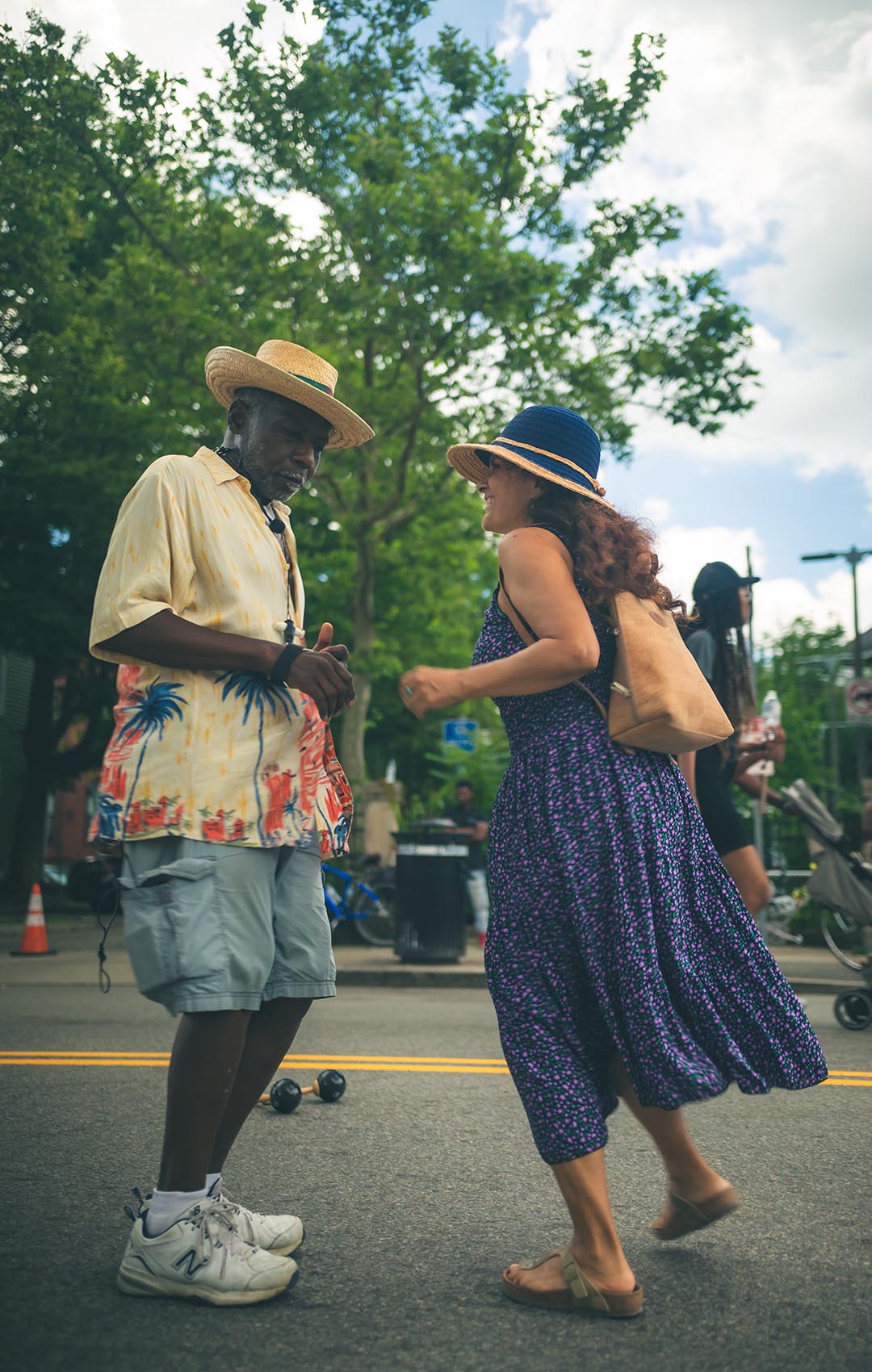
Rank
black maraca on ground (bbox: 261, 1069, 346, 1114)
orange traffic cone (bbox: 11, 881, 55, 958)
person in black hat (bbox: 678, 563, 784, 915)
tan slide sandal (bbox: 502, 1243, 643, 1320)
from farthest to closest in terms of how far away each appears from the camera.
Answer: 1. orange traffic cone (bbox: 11, 881, 55, 958)
2. person in black hat (bbox: 678, 563, 784, 915)
3. black maraca on ground (bbox: 261, 1069, 346, 1114)
4. tan slide sandal (bbox: 502, 1243, 643, 1320)

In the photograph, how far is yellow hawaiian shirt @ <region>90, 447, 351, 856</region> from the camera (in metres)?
2.86

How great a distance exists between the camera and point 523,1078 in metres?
2.84

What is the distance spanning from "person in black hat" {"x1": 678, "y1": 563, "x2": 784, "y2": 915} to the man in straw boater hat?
2.97m

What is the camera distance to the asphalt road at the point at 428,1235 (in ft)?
7.99

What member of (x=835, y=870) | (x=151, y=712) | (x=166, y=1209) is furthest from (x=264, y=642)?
(x=835, y=870)

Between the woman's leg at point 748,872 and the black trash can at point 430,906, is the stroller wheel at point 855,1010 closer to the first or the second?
the woman's leg at point 748,872

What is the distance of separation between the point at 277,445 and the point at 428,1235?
2.01 m

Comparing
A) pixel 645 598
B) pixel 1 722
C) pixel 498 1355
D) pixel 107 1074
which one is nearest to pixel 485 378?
pixel 107 1074

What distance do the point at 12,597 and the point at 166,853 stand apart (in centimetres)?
1836

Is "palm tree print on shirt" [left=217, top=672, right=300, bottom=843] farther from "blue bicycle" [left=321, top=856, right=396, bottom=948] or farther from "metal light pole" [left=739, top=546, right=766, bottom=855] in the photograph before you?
"blue bicycle" [left=321, top=856, right=396, bottom=948]

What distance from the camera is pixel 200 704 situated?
2.92 m

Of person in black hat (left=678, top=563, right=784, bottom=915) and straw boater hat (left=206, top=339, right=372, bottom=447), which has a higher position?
straw boater hat (left=206, top=339, right=372, bottom=447)

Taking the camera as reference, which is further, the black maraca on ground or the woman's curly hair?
the black maraca on ground

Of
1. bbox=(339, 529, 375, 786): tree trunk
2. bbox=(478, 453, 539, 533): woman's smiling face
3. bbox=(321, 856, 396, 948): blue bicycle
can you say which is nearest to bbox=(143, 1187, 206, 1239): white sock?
bbox=(478, 453, 539, 533): woman's smiling face
